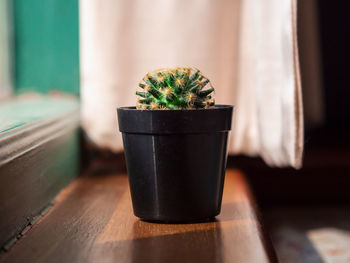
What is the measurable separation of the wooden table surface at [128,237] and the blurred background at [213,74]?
A: 282 mm

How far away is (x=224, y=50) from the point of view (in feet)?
4.94

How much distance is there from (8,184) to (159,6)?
2.78 ft

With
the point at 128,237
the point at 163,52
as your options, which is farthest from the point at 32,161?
the point at 163,52

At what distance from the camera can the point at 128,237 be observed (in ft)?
2.72

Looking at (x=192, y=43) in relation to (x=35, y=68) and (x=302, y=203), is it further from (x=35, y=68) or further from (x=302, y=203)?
(x=302, y=203)

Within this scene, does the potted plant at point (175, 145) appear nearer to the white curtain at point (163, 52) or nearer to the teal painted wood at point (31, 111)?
the teal painted wood at point (31, 111)

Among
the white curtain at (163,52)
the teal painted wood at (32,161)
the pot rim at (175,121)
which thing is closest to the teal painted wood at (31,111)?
the teal painted wood at (32,161)

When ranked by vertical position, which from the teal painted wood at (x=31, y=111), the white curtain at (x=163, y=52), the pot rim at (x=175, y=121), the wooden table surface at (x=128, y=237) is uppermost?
the white curtain at (x=163, y=52)

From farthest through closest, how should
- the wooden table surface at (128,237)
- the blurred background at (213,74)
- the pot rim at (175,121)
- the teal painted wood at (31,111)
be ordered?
the blurred background at (213,74) → the teal painted wood at (31,111) → the pot rim at (175,121) → the wooden table surface at (128,237)

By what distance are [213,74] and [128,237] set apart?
776 mm

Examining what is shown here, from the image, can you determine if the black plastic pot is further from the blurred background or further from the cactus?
the blurred background

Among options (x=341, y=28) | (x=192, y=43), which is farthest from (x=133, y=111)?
(x=341, y=28)

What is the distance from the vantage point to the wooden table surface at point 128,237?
2.40ft

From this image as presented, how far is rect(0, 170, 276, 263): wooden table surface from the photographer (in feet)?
2.40
